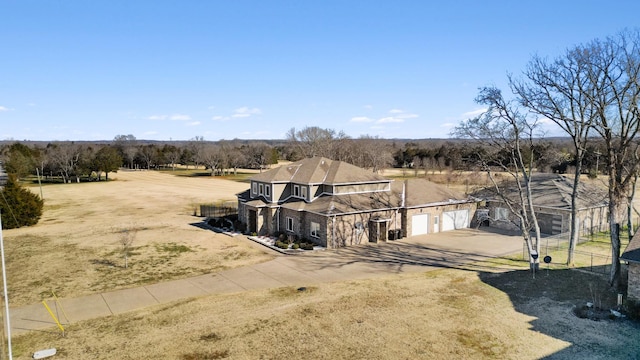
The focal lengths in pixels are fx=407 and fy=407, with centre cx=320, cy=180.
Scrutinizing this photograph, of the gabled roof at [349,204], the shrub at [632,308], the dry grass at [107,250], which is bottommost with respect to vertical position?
the dry grass at [107,250]

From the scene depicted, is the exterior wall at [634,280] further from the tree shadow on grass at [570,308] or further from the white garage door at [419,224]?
the white garage door at [419,224]

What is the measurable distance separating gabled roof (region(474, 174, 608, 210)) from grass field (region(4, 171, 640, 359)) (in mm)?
A: 12276

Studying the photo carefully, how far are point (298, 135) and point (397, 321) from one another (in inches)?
3611

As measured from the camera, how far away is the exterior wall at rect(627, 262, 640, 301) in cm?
1786

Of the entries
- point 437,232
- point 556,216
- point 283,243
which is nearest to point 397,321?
Result: point 283,243

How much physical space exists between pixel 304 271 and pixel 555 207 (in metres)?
22.4

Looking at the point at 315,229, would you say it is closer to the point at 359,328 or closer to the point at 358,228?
the point at 358,228

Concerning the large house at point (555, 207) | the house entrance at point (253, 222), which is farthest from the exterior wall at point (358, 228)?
the large house at point (555, 207)

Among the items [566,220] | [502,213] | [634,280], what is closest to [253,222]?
[502,213]

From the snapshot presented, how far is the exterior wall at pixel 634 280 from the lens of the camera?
17.9m

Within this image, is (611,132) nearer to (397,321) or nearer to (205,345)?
(397,321)

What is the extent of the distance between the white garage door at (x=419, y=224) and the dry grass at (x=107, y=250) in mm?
13174

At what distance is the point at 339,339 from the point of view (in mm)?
15211

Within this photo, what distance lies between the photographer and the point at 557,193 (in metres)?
35.6
